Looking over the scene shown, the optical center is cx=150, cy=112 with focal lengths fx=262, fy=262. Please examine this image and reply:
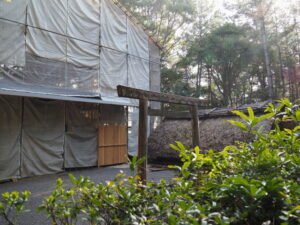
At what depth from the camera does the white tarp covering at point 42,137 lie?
6.68 m

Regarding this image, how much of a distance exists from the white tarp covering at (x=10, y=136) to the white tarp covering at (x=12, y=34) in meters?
0.97

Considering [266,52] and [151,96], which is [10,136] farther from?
[266,52]

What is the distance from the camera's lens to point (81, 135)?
26.2ft

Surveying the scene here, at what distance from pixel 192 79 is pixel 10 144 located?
44.5 ft

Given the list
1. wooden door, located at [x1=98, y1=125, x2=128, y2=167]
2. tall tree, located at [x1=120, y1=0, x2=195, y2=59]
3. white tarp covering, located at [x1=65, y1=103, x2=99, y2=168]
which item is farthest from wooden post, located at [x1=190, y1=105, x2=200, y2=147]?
tall tree, located at [x1=120, y1=0, x2=195, y2=59]

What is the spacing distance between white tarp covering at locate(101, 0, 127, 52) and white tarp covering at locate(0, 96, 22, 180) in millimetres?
3670

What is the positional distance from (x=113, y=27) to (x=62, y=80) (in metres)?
3.09

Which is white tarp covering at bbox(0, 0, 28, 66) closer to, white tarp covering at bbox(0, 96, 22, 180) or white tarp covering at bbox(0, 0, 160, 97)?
white tarp covering at bbox(0, 0, 160, 97)

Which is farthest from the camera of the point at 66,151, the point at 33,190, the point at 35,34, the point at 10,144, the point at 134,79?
the point at 134,79

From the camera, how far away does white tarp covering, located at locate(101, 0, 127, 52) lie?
353 inches

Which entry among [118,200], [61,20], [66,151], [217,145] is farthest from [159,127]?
[118,200]

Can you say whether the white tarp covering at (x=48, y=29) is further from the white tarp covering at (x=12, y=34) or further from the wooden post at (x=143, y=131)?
the wooden post at (x=143, y=131)

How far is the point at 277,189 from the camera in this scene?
1125 mm

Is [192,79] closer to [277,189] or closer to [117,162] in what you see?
[117,162]
